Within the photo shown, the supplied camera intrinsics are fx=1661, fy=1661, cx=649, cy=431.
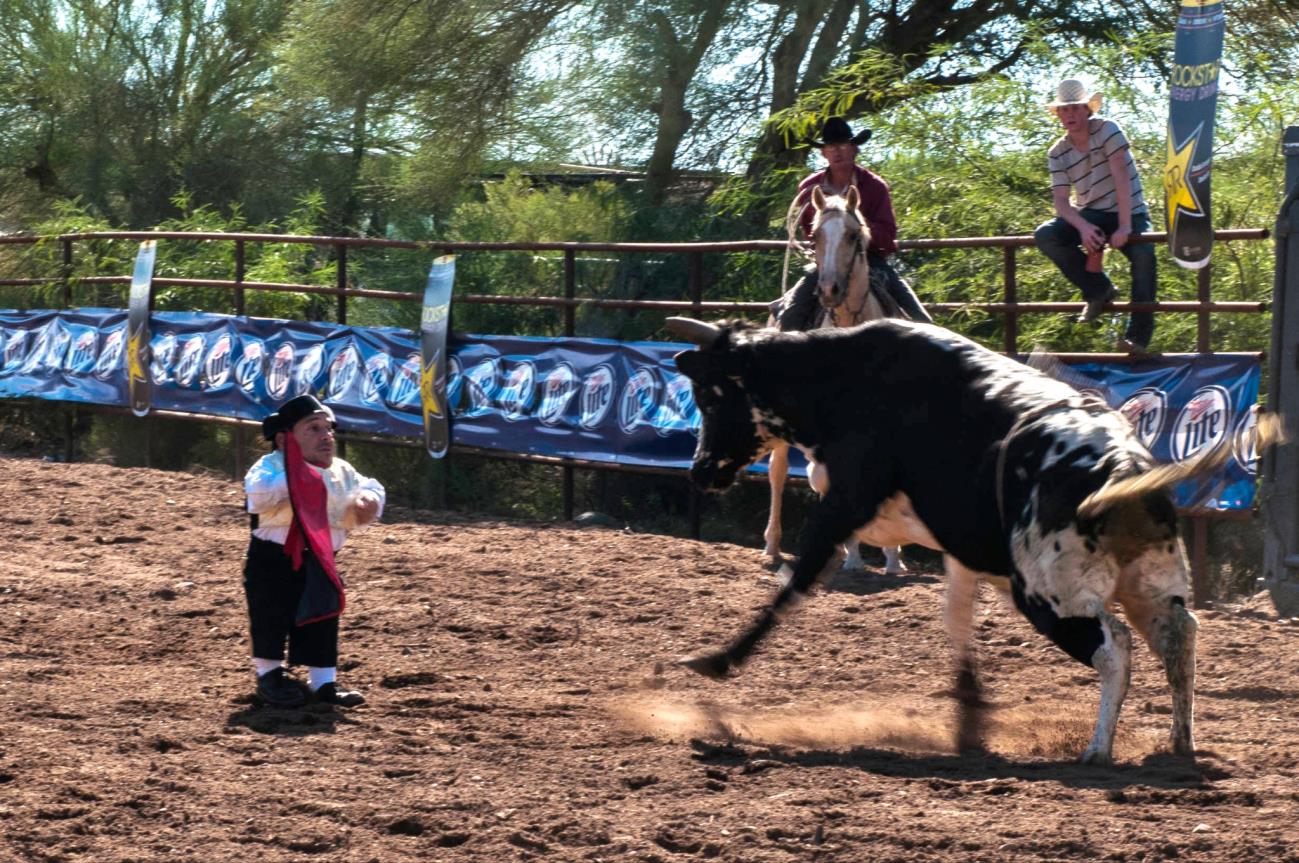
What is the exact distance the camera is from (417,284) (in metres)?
13.9

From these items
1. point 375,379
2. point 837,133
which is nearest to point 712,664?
point 837,133

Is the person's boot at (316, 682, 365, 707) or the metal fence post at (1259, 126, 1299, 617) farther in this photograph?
the metal fence post at (1259, 126, 1299, 617)

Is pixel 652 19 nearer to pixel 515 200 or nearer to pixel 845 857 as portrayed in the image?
pixel 515 200

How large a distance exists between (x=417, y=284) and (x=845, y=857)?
1037cm

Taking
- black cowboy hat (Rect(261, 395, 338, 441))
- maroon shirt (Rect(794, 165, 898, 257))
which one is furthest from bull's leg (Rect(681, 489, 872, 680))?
maroon shirt (Rect(794, 165, 898, 257))

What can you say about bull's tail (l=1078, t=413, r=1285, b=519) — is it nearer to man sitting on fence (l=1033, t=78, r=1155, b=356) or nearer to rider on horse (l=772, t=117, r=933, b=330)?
man sitting on fence (l=1033, t=78, r=1155, b=356)

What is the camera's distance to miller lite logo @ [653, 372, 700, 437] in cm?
1052

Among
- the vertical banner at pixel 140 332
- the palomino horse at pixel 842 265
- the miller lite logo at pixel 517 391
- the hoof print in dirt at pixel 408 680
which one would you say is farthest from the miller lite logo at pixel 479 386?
the hoof print in dirt at pixel 408 680

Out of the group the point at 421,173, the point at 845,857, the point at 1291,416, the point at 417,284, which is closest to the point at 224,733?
the point at 845,857

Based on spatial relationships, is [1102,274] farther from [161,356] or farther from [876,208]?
[161,356]

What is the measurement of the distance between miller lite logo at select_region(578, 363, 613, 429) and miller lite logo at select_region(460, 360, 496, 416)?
0.97m

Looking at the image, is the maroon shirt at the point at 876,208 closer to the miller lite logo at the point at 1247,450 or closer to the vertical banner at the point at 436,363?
the miller lite logo at the point at 1247,450

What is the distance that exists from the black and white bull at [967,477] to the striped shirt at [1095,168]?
10.8 ft

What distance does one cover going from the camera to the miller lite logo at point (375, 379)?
506 inches
